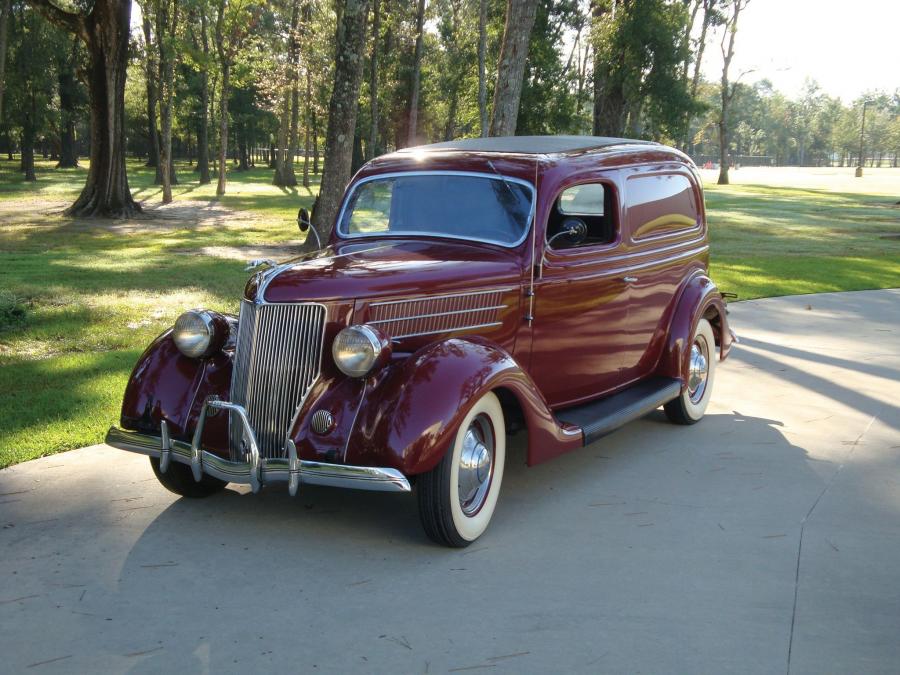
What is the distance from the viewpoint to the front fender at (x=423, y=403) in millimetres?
4199

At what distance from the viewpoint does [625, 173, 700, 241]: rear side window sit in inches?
251

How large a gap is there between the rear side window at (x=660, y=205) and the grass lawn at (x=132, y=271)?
13.2 feet

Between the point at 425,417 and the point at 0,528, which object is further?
the point at 0,528

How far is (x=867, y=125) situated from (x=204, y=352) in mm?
152148

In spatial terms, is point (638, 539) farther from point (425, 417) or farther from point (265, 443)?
point (265, 443)

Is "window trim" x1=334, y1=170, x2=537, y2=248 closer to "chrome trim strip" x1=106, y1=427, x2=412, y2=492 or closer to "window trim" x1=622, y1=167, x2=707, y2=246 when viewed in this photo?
"window trim" x1=622, y1=167, x2=707, y2=246

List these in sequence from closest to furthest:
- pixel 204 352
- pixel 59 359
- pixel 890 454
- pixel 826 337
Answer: pixel 204 352
pixel 890 454
pixel 59 359
pixel 826 337

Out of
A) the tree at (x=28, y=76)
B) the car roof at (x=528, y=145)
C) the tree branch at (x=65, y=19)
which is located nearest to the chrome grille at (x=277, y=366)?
the car roof at (x=528, y=145)

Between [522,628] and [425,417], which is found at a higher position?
[425,417]

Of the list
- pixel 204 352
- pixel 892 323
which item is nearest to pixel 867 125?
pixel 892 323

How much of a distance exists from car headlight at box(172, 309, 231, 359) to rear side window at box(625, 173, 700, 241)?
2947mm

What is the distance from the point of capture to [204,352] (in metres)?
4.91

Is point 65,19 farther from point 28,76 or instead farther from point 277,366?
point 28,76

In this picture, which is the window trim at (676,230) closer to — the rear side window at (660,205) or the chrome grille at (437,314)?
the rear side window at (660,205)
